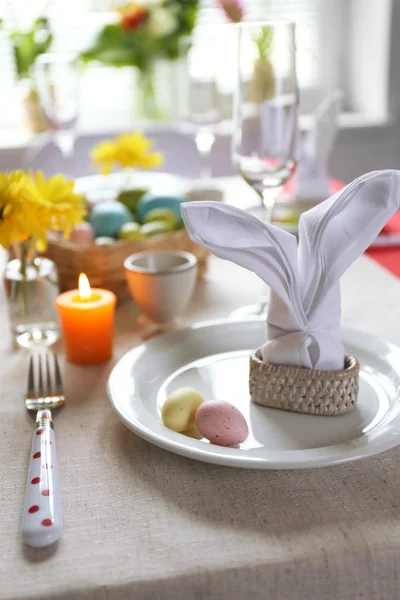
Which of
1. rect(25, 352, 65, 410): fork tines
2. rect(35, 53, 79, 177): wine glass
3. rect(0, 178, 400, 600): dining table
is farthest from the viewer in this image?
rect(35, 53, 79, 177): wine glass

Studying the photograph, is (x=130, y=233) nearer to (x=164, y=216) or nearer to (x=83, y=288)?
(x=164, y=216)

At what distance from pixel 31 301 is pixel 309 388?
43 cm

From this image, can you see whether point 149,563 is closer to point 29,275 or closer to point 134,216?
point 29,275

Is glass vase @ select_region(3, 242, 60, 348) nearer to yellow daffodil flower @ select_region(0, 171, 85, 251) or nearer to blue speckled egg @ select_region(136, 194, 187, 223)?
yellow daffodil flower @ select_region(0, 171, 85, 251)

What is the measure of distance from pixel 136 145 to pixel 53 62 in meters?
0.25

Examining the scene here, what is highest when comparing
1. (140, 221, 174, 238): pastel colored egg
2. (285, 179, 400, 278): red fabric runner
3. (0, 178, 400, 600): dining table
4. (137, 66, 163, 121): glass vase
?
(137, 66, 163, 121): glass vase

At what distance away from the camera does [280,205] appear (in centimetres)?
145

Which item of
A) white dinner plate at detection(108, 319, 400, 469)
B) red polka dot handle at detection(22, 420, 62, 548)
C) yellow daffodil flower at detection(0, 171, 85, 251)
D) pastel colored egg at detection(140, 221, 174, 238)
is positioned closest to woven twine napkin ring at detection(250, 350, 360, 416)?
white dinner plate at detection(108, 319, 400, 469)

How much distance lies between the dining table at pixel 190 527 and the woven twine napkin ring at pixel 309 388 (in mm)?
75

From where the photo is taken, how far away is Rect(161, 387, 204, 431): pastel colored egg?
67cm

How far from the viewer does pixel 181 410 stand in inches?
26.5

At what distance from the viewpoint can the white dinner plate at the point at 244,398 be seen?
60 centimetres

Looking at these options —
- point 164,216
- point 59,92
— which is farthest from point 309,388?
point 59,92

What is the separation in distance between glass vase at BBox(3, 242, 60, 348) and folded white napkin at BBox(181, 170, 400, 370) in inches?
14.1
